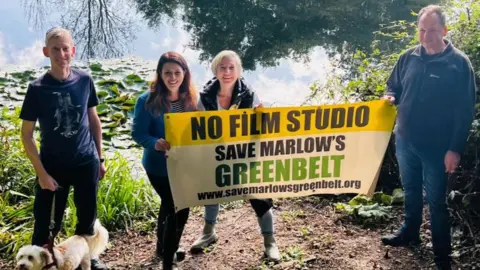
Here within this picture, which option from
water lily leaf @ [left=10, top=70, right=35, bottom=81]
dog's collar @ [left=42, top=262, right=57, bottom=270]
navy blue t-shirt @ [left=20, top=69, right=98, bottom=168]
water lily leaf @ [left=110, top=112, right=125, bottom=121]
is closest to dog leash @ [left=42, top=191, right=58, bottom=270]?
dog's collar @ [left=42, top=262, right=57, bottom=270]

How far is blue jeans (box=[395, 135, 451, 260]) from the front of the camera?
2.95m

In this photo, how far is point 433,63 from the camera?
9.36ft

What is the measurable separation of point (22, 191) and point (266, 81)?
6426 millimetres

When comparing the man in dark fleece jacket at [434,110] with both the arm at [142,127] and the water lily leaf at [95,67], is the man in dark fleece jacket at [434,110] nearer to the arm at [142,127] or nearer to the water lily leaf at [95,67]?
the arm at [142,127]

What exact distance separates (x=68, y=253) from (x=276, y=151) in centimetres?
143

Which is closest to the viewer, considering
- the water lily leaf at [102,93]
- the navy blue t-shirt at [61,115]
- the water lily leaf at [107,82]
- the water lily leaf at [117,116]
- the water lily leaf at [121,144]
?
the navy blue t-shirt at [61,115]

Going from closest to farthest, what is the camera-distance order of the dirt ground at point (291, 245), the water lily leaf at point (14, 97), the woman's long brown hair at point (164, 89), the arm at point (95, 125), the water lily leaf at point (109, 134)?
the woman's long brown hair at point (164, 89)
the arm at point (95, 125)
the dirt ground at point (291, 245)
the water lily leaf at point (109, 134)
the water lily leaf at point (14, 97)

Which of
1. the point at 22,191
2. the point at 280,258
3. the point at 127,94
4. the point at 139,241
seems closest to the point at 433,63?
the point at 280,258

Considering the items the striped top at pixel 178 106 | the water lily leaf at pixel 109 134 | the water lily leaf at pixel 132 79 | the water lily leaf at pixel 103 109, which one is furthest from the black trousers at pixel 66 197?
the water lily leaf at pixel 132 79

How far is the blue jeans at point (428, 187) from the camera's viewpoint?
295 centimetres

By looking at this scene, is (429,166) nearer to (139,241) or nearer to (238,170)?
(238,170)

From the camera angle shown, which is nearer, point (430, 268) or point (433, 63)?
point (433, 63)

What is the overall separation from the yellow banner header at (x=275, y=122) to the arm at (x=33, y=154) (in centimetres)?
71

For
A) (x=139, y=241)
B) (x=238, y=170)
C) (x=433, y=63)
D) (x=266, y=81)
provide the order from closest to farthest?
(x=433, y=63) < (x=238, y=170) < (x=139, y=241) < (x=266, y=81)
